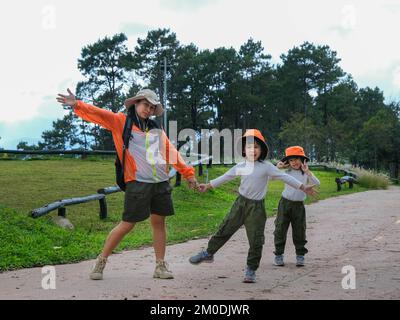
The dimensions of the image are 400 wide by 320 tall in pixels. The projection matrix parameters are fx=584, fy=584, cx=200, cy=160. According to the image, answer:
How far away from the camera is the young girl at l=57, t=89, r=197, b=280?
19.4ft

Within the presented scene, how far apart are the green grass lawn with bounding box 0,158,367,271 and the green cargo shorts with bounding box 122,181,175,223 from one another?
5.78 ft

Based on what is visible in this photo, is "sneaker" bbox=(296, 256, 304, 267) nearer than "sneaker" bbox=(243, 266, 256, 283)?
No

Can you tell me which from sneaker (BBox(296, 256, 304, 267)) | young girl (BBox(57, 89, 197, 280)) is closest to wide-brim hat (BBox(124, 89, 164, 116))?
young girl (BBox(57, 89, 197, 280))

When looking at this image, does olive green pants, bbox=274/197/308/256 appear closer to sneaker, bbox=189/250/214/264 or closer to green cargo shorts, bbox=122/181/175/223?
sneaker, bbox=189/250/214/264

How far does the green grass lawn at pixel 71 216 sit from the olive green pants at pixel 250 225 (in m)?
2.10

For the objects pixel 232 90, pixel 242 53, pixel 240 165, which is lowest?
pixel 240 165

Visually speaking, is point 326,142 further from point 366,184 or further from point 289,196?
point 289,196

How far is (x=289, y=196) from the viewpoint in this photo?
7.29 m

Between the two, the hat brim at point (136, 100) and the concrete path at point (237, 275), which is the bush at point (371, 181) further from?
the hat brim at point (136, 100)

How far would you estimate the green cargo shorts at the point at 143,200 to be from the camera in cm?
590

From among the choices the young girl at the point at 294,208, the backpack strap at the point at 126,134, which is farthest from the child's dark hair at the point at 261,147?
the backpack strap at the point at 126,134

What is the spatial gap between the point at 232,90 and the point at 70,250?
2249 inches
